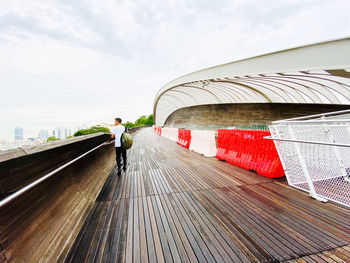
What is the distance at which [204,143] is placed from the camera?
28.1ft

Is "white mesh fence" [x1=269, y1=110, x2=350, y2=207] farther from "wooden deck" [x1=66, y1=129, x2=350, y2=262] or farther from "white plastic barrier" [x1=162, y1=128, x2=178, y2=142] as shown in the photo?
"white plastic barrier" [x1=162, y1=128, x2=178, y2=142]

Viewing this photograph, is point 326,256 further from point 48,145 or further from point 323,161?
point 48,145

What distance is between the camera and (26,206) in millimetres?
1607

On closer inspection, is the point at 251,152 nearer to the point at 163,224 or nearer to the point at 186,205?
the point at 186,205

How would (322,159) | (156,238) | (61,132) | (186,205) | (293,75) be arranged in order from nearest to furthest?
1. (156,238)
2. (186,205)
3. (322,159)
4. (293,75)
5. (61,132)

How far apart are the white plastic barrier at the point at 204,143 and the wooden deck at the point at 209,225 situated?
12.7ft

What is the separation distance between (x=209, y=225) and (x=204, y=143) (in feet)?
20.4

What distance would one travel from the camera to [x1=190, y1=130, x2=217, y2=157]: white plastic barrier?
796 cm

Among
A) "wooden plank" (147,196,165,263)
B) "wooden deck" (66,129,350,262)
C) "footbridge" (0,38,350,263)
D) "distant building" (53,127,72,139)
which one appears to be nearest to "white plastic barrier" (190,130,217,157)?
"footbridge" (0,38,350,263)

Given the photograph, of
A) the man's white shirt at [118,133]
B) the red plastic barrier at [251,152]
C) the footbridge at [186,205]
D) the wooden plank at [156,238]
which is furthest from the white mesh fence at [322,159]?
the man's white shirt at [118,133]

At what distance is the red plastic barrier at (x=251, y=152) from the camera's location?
4598 millimetres

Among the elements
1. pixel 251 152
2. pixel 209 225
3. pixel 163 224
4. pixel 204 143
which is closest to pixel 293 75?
pixel 204 143

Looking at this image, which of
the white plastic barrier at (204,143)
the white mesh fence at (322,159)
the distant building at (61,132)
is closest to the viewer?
the white mesh fence at (322,159)

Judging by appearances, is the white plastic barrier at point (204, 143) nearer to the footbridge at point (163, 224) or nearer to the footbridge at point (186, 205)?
the footbridge at point (186, 205)
